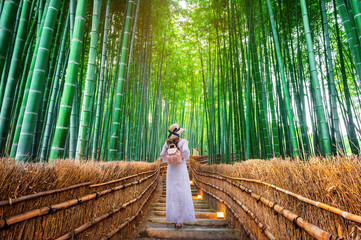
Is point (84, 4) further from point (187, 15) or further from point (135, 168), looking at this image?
point (187, 15)

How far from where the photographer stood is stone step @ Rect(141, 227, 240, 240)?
7.18ft

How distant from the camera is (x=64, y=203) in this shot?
1.26 meters

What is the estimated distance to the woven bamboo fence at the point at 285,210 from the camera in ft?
2.84

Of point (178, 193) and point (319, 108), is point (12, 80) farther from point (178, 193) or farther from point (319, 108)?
point (319, 108)

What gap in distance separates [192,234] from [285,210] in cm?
123

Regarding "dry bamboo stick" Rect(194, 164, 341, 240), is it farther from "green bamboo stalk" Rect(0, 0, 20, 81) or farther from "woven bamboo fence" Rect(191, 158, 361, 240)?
"green bamboo stalk" Rect(0, 0, 20, 81)

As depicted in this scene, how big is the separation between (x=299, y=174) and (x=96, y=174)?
4.64 ft

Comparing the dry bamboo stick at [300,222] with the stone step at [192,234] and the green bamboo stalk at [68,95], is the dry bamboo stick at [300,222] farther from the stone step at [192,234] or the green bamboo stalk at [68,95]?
the green bamboo stalk at [68,95]

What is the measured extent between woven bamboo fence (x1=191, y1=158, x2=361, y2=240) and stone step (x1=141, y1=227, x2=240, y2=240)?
0.50 feet

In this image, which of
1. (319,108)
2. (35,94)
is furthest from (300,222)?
(35,94)

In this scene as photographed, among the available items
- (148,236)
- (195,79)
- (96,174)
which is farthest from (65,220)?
(195,79)

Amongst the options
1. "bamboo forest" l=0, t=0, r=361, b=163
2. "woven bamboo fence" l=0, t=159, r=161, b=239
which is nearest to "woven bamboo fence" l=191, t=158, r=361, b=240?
"bamboo forest" l=0, t=0, r=361, b=163

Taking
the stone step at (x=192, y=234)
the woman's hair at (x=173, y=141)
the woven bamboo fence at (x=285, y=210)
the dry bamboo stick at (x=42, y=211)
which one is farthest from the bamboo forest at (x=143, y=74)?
the stone step at (x=192, y=234)

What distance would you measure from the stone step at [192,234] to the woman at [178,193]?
0.18 m
